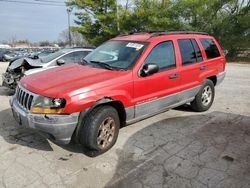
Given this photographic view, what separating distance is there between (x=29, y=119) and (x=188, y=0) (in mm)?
21923

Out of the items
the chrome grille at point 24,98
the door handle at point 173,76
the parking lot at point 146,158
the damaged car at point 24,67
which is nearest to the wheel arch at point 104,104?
the parking lot at point 146,158

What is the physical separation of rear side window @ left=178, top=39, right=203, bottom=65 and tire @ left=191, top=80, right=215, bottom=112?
67 centimetres

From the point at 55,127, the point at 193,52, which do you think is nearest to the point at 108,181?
the point at 55,127

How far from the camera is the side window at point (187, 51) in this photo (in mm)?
4879

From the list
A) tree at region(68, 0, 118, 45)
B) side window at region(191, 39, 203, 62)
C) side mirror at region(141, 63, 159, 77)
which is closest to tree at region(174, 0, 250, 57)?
tree at region(68, 0, 118, 45)

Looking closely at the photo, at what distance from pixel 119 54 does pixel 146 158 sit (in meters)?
1.86

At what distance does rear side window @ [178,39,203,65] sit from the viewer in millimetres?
4891

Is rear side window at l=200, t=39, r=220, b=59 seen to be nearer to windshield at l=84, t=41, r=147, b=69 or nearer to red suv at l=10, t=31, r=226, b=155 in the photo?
red suv at l=10, t=31, r=226, b=155

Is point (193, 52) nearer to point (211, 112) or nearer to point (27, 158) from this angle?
point (211, 112)

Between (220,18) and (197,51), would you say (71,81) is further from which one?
(220,18)

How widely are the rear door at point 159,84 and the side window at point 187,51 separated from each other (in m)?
0.27

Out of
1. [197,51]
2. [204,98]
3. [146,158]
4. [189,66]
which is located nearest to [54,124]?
[146,158]

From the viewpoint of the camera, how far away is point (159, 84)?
14.3ft

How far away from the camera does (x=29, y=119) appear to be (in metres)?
3.45
